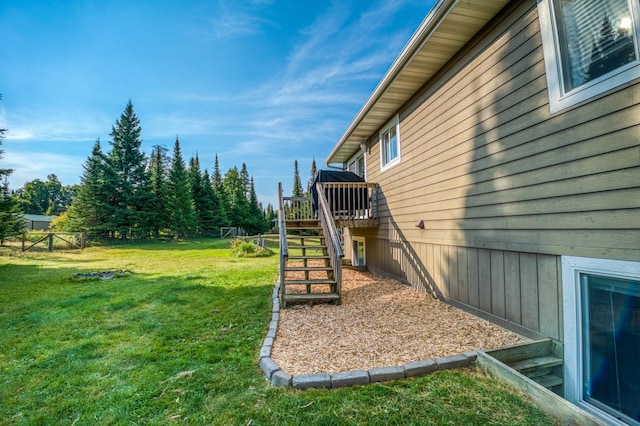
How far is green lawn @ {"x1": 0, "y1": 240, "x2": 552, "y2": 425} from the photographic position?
208 cm

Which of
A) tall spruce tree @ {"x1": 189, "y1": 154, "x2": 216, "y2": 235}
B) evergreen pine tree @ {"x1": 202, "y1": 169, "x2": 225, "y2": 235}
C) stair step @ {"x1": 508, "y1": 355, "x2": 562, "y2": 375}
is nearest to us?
stair step @ {"x1": 508, "y1": 355, "x2": 562, "y2": 375}

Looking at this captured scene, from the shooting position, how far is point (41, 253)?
13.7 m

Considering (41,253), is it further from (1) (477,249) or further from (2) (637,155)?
(2) (637,155)

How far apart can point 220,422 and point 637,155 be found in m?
3.76

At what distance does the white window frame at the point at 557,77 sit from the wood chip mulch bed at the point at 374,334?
266cm

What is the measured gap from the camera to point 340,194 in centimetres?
809

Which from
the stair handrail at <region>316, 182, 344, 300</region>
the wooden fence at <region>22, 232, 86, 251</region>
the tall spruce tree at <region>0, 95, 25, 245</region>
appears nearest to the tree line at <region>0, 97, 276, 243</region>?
the wooden fence at <region>22, 232, 86, 251</region>

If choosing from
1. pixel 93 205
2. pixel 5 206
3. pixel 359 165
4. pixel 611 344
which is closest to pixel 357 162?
pixel 359 165

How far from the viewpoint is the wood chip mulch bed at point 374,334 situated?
293 cm

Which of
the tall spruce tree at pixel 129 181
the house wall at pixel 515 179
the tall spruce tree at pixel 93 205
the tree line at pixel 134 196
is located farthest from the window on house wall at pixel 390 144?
the tall spruce tree at pixel 93 205

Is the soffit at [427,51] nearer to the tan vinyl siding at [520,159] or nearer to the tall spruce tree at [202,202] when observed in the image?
the tan vinyl siding at [520,159]

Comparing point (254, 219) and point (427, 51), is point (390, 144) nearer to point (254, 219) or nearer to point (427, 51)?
point (427, 51)

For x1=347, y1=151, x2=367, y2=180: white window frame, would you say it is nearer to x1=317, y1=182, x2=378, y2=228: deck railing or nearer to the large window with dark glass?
x1=317, y1=182, x2=378, y2=228: deck railing

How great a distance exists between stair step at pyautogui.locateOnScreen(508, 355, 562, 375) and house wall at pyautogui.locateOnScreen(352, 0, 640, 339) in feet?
1.02
